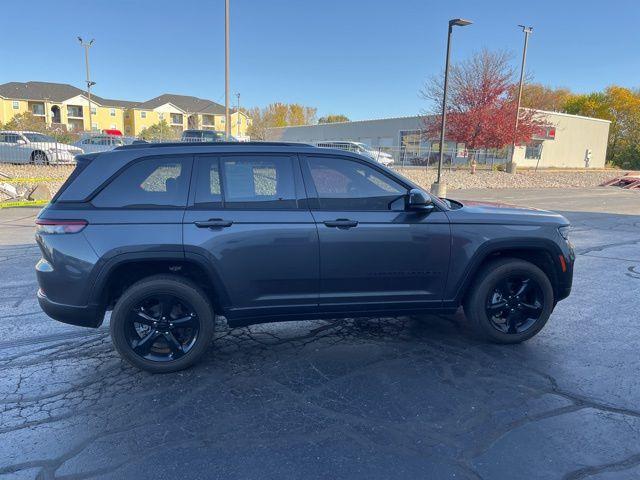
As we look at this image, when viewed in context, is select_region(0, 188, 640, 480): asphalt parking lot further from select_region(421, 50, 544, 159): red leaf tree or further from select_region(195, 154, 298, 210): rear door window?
select_region(421, 50, 544, 159): red leaf tree

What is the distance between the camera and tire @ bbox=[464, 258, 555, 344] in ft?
13.4

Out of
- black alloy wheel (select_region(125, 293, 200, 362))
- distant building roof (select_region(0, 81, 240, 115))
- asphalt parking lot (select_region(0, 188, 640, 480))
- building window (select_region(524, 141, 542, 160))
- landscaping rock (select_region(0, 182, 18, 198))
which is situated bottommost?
asphalt parking lot (select_region(0, 188, 640, 480))

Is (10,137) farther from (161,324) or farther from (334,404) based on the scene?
(334,404)

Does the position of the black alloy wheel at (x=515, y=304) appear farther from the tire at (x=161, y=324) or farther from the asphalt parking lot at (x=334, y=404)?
the tire at (x=161, y=324)

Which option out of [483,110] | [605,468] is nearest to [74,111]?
[483,110]

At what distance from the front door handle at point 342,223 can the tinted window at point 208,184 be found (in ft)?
2.92

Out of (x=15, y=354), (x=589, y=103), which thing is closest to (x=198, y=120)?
(x=589, y=103)

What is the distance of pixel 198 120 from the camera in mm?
77875

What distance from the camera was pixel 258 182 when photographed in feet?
12.3

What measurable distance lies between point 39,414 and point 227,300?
4.86 feet

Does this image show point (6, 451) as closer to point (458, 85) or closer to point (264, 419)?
point (264, 419)

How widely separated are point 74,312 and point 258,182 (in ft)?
5.75

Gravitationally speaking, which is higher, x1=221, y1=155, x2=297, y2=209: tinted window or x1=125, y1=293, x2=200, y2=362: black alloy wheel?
x1=221, y1=155, x2=297, y2=209: tinted window

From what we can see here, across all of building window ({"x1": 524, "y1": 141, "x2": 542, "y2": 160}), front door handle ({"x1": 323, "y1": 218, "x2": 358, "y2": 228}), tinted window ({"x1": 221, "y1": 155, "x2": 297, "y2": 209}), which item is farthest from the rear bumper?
building window ({"x1": 524, "y1": 141, "x2": 542, "y2": 160})
